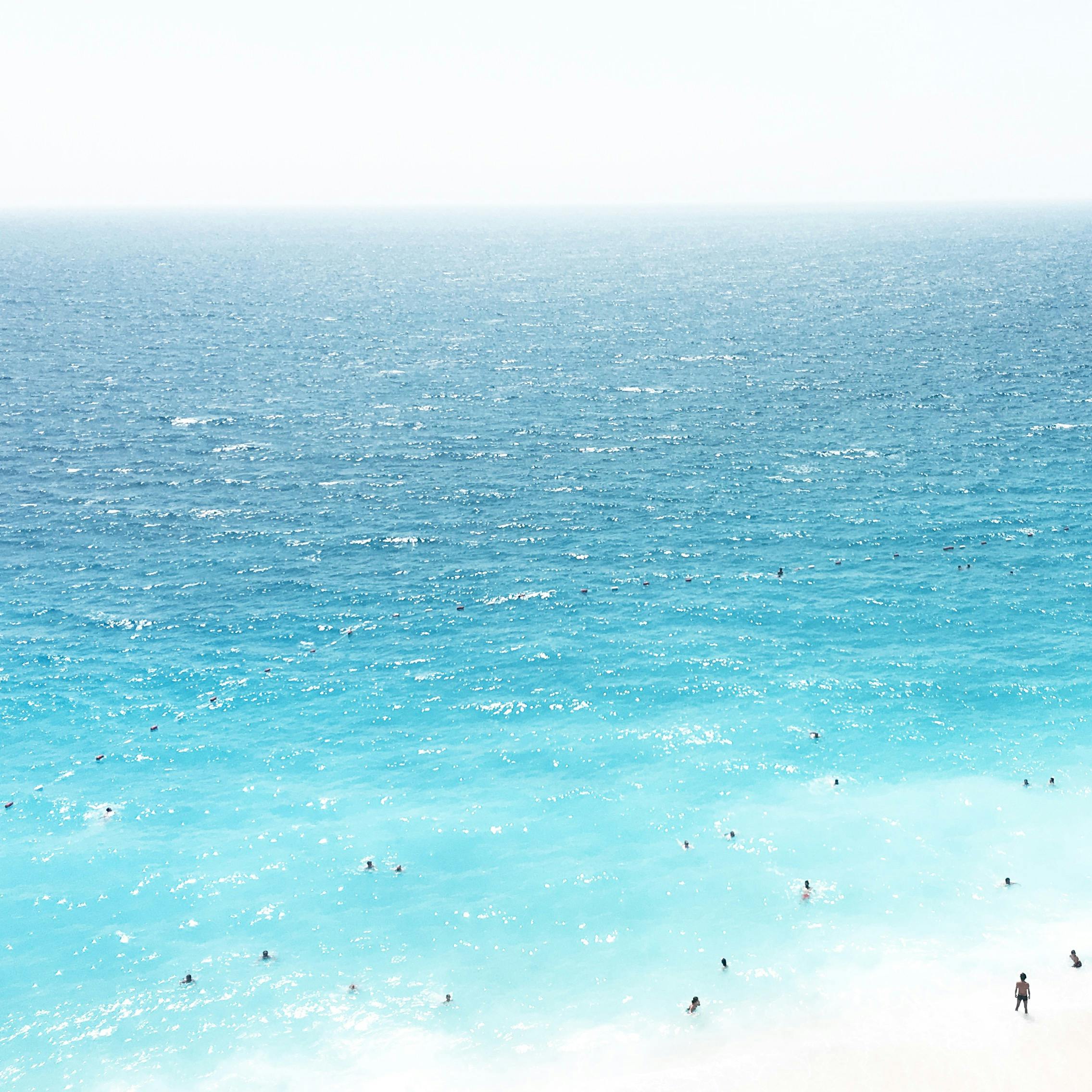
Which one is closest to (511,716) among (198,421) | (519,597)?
(519,597)

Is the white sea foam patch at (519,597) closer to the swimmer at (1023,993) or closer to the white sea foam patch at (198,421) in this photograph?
the swimmer at (1023,993)

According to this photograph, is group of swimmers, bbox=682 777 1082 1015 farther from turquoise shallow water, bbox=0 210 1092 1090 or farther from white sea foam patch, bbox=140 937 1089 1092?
turquoise shallow water, bbox=0 210 1092 1090

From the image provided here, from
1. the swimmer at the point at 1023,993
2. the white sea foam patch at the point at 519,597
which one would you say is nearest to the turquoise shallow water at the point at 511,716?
the white sea foam patch at the point at 519,597

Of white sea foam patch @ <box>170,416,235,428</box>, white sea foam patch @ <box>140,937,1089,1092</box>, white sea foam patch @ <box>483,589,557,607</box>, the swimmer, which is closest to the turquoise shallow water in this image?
white sea foam patch @ <box>483,589,557,607</box>

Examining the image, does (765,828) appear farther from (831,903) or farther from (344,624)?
(344,624)

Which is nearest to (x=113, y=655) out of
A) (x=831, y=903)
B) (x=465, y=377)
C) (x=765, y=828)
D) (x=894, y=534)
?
(x=765, y=828)

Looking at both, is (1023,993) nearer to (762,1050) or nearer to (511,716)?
→ (762,1050)
